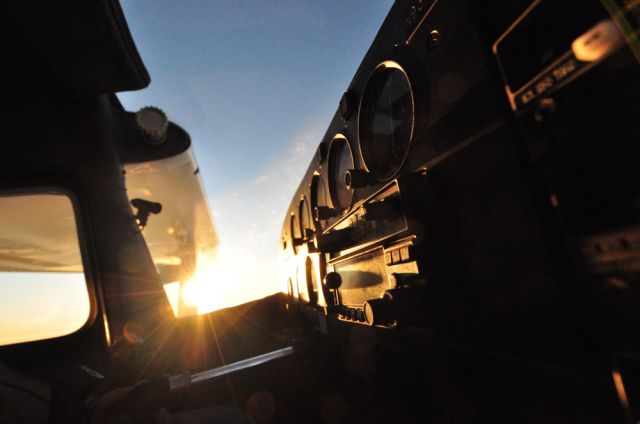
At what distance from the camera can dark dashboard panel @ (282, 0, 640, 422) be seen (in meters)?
0.47

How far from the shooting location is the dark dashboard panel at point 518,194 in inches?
18.7

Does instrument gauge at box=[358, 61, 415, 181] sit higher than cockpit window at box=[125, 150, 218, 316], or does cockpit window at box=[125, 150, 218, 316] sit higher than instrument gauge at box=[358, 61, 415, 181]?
cockpit window at box=[125, 150, 218, 316]

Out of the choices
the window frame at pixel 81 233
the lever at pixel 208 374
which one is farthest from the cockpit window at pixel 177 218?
the lever at pixel 208 374

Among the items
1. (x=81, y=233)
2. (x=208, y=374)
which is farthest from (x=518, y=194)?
(x=81, y=233)

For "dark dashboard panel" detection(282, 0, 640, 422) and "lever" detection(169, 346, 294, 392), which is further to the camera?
"lever" detection(169, 346, 294, 392)

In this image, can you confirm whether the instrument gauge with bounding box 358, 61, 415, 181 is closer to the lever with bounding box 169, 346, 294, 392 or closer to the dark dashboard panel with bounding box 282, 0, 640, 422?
the dark dashboard panel with bounding box 282, 0, 640, 422

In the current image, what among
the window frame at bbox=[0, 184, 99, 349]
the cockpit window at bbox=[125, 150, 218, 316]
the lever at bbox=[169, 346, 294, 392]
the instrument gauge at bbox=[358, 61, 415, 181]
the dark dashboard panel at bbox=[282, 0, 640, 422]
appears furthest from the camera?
the cockpit window at bbox=[125, 150, 218, 316]

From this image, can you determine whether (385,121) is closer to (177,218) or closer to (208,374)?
(208,374)

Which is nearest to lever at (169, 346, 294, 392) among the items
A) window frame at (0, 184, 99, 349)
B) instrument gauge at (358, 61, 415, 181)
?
window frame at (0, 184, 99, 349)

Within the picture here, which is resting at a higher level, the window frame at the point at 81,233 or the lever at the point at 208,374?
the window frame at the point at 81,233

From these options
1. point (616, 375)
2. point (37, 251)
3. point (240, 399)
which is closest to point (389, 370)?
point (616, 375)

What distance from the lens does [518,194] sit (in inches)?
25.3

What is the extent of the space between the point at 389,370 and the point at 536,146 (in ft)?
4.31

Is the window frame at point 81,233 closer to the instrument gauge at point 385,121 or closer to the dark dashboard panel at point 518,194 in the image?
the dark dashboard panel at point 518,194
